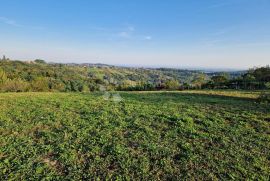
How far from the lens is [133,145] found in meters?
6.13

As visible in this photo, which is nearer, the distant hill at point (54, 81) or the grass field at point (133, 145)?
the grass field at point (133, 145)

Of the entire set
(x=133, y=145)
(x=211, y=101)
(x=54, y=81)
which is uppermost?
(x=211, y=101)

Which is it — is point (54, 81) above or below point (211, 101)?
below

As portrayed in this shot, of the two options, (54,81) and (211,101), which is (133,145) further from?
(54,81)

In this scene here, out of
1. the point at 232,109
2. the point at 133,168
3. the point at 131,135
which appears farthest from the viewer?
the point at 232,109

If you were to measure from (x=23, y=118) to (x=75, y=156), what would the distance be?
4538 mm

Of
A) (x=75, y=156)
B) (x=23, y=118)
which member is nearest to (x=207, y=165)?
(x=75, y=156)

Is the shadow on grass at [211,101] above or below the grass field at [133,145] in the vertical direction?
above

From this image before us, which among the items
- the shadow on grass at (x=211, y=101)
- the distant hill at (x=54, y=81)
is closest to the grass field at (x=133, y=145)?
the shadow on grass at (x=211, y=101)

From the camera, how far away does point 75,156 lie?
17.6 feet

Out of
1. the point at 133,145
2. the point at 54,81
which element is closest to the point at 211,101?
the point at 133,145

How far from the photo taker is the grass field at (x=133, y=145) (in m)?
4.73

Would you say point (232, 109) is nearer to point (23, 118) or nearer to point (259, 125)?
point (259, 125)

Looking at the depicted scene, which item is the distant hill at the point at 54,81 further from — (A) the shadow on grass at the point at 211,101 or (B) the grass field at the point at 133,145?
(B) the grass field at the point at 133,145
